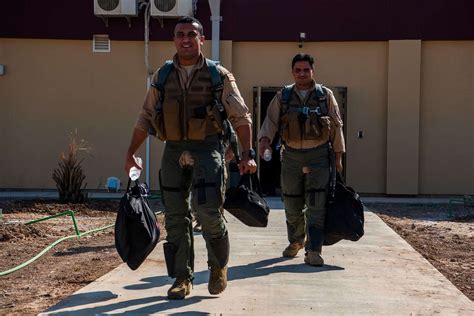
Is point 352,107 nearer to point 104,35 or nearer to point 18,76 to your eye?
point 104,35

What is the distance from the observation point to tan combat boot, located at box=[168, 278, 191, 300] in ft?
16.1

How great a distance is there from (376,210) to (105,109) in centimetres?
590

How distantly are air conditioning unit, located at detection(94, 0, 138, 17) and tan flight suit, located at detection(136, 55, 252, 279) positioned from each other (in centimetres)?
884

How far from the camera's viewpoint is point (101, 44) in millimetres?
13938

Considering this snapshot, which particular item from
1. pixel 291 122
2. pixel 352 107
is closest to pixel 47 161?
pixel 352 107

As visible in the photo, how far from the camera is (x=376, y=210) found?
1145 cm

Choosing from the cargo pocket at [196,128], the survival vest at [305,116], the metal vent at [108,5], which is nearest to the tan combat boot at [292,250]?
the survival vest at [305,116]

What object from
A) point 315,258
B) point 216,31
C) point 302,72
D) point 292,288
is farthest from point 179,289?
point 216,31

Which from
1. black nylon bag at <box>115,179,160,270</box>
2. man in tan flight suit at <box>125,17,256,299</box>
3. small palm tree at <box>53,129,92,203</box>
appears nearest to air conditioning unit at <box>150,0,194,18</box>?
small palm tree at <box>53,129,92,203</box>

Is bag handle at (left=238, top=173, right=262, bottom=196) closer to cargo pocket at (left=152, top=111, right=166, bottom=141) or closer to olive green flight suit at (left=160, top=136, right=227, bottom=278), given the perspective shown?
→ olive green flight suit at (left=160, top=136, right=227, bottom=278)

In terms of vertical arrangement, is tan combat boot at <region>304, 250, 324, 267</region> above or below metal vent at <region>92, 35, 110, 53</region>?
below

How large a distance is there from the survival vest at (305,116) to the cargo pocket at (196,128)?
1645 mm

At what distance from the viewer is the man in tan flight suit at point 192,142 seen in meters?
4.80

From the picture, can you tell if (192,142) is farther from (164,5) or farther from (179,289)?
(164,5)
